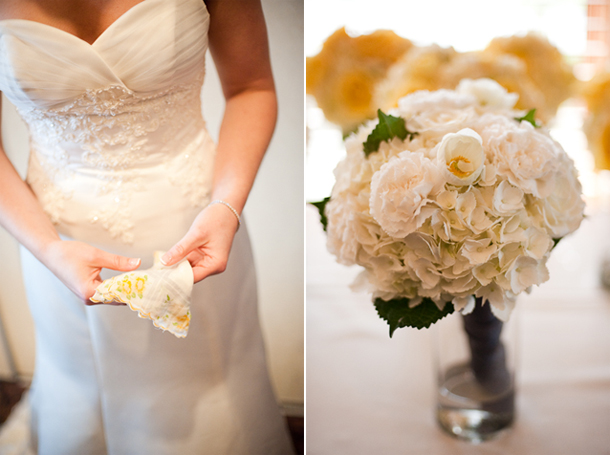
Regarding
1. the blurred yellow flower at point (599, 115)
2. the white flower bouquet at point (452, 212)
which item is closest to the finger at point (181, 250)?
the white flower bouquet at point (452, 212)

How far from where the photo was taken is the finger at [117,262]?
18.8 inches

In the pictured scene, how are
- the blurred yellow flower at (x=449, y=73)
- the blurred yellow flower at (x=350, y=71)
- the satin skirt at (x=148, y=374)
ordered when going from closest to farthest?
1. the satin skirt at (x=148, y=374)
2. the blurred yellow flower at (x=449, y=73)
3. the blurred yellow flower at (x=350, y=71)

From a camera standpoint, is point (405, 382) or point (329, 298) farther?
point (329, 298)

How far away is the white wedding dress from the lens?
47cm

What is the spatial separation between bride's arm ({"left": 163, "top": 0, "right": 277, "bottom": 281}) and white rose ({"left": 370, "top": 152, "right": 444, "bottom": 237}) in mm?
195

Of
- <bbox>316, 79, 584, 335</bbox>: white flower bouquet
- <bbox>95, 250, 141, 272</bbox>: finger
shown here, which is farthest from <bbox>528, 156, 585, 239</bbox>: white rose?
<bbox>95, 250, 141, 272</bbox>: finger

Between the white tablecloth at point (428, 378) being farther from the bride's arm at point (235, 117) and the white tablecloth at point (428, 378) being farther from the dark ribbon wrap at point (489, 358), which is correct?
the bride's arm at point (235, 117)

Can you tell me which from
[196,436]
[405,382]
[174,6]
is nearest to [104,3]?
[174,6]

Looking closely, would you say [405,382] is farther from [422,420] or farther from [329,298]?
[329,298]

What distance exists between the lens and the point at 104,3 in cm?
47

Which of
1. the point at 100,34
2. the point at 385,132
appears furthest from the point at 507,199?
the point at 100,34

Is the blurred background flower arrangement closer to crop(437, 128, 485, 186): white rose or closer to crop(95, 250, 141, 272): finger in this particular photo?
crop(437, 128, 485, 186): white rose

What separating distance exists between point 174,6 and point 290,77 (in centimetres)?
17

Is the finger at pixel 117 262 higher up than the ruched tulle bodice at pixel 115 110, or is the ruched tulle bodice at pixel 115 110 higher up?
the ruched tulle bodice at pixel 115 110
